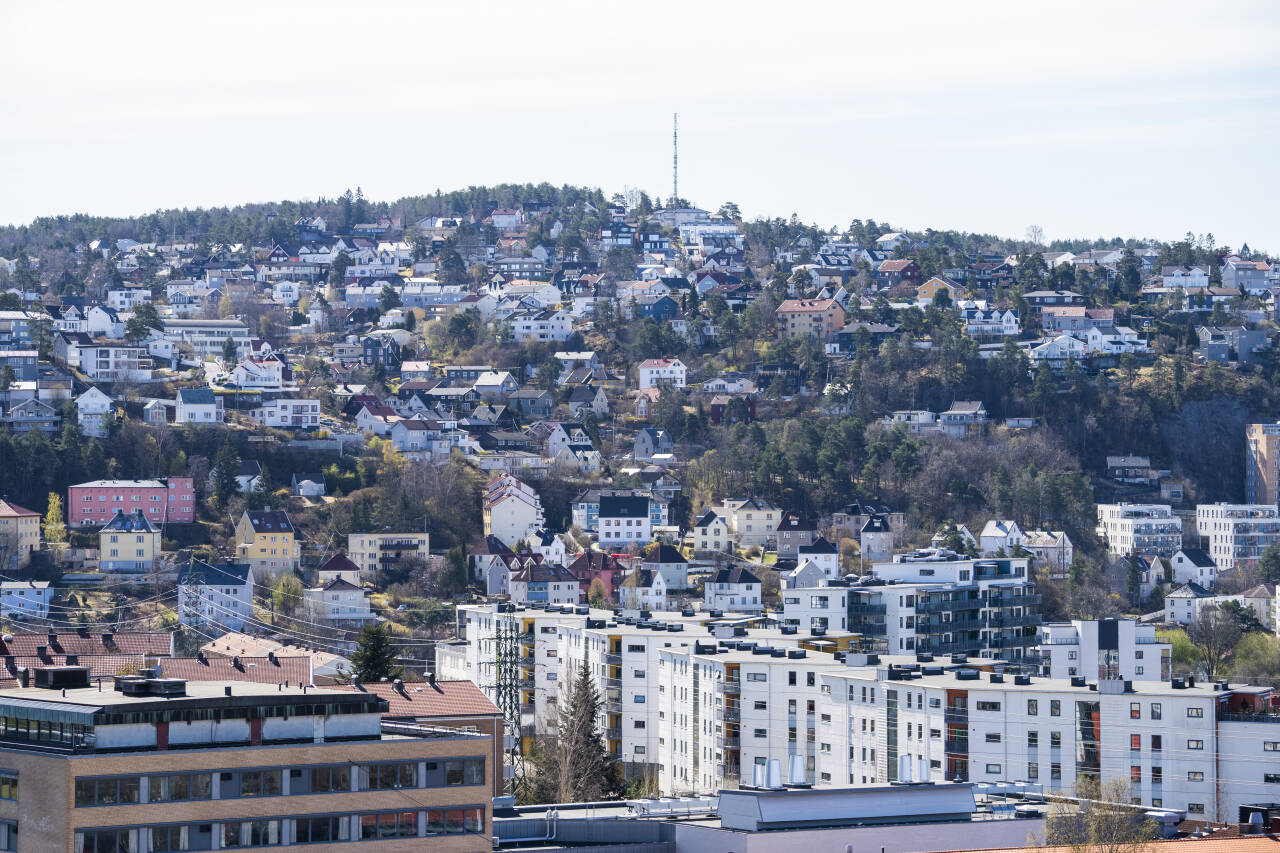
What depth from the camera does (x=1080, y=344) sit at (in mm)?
117312

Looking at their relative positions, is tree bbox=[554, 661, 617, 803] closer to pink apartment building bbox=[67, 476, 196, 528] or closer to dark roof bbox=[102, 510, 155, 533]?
dark roof bbox=[102, 510, 155, 533]

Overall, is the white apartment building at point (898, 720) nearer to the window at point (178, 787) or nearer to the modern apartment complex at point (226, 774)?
the modern apartment complex at point (226, 774)

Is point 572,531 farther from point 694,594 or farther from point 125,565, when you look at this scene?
point 125,565

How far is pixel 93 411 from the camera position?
94688mm

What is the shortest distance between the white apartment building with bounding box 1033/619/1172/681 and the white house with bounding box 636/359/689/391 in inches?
2321

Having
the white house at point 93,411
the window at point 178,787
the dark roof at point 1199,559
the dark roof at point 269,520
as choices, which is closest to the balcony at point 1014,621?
the dark roof at point 1199,559

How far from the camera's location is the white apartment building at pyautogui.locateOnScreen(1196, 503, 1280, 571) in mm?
98250

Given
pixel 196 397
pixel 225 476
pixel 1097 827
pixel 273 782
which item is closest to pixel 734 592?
pixel 225 476

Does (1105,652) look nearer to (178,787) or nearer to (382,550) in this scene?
(178,787)

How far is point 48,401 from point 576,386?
28.0 meters

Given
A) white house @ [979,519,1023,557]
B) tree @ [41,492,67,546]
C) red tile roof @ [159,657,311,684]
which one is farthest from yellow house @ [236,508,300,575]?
red tile roof @ [159,657,311,684]

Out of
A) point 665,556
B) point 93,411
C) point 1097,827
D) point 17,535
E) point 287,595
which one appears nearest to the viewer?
point 1097,827

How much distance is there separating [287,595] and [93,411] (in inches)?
790

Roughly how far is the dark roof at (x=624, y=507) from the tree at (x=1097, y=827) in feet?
205
